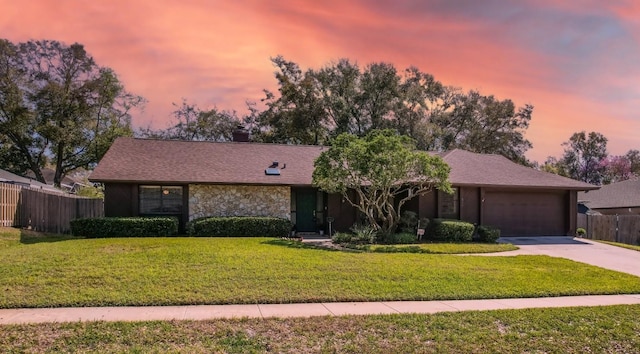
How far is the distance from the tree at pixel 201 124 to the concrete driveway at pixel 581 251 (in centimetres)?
2575

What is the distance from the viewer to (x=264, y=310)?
684 cm

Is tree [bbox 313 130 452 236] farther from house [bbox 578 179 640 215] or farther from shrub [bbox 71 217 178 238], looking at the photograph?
house [bbox 578 179 640 215]

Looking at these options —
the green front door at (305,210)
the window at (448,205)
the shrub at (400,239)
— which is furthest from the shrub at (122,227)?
the window at (448,205)

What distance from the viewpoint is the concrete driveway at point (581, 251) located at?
12.8 metres

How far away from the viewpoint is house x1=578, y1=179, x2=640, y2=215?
1118 inches

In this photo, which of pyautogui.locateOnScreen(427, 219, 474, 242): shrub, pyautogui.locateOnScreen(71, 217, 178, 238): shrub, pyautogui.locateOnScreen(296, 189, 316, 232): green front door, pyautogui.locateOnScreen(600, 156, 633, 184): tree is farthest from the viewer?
pyautogui.locateOnScreen(600, 156, 633, 184): tree

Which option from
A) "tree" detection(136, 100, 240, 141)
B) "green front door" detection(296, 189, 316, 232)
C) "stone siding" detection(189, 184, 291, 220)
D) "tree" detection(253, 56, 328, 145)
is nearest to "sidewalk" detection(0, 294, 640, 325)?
"stone siding" detection(189, 184, 291, 220)

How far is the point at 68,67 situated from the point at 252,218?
85.8 ft

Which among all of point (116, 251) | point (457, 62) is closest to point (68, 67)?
point (116, 251)

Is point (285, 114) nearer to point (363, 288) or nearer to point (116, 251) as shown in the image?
point (116, 251)

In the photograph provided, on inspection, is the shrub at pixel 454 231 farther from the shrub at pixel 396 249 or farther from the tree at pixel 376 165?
the shrub at pixel 396 249

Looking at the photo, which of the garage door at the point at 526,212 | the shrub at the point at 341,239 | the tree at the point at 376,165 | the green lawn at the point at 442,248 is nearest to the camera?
the green lawn at the point at 442,248

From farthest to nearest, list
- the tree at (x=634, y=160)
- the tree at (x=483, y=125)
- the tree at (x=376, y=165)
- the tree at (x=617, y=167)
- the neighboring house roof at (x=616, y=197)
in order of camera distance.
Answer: the tree at (x=634, y=160) → the tree at (x=617, y=167) → the tree at (x=483, y=125) → the neighboring house roof at (x=616, y=197) → the tree at (x=376, y=165)

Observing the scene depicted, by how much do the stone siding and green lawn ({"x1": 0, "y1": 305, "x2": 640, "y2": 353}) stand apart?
37.6ft
